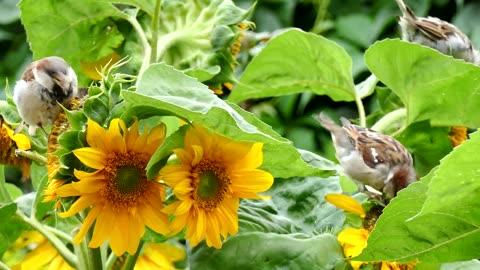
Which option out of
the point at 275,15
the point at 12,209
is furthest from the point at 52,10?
the point at 275,15

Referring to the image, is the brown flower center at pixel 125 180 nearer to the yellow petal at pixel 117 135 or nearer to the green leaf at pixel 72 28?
the yellow petal at pixel 117 135

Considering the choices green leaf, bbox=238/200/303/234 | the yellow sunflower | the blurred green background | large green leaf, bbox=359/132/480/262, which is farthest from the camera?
the blurred green background

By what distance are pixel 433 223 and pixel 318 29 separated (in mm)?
1308

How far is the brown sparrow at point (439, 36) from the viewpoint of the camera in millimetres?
557

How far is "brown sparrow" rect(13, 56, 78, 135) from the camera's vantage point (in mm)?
460

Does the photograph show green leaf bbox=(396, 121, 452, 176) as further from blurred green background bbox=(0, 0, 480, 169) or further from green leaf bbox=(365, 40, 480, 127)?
blurred green background bbox=(0, 0, 480, 169)

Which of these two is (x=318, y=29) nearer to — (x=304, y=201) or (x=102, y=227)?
(x=304, y=201)

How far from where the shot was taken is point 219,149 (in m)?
0.44

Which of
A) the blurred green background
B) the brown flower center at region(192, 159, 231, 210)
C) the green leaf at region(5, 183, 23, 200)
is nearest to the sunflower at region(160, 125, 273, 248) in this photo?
the brown flower center at region(192, 159, 231, 210)

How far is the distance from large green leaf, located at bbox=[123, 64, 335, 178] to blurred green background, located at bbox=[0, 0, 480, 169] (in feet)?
3.78

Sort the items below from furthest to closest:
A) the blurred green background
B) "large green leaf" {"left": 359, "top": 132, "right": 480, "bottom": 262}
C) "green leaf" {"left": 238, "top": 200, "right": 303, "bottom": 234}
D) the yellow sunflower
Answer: the blurred green background
the yellow sunflower
"green leaf" {"left": 238, "top": 200, "right": 303, "bottom": 234}
"large green leaf" {"left": 359, "top": 132, "right": 480, "bottom": 262}

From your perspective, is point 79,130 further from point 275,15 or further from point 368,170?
point 275,15

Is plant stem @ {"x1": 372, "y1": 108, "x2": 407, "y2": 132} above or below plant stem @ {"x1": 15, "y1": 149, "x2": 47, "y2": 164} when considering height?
below

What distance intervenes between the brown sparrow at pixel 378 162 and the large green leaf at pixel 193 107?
6 centimetres
